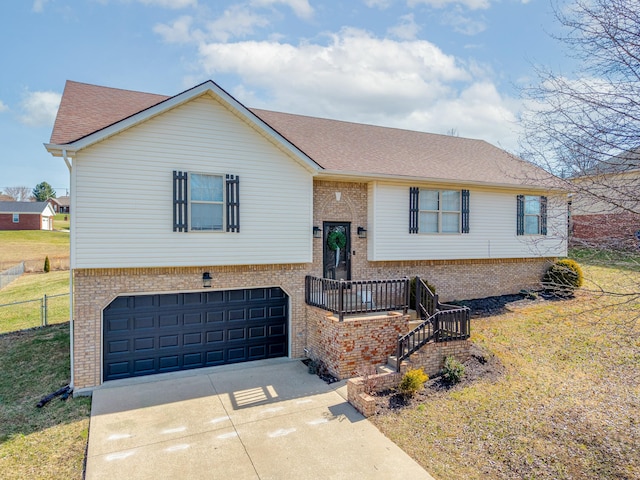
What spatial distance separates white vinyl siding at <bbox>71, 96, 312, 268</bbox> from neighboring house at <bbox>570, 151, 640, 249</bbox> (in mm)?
6441

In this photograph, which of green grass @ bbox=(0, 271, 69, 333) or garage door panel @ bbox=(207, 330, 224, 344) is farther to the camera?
green grass @ bbox=(0, 271, 69, 333)

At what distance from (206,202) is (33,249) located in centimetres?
3971

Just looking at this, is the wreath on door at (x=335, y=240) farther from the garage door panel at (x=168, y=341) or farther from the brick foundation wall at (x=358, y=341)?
the garage door panel at (x=168, y=341)

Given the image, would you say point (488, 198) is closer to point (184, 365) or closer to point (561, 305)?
point (561, 305)

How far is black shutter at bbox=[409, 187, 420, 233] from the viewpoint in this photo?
12.3 metres

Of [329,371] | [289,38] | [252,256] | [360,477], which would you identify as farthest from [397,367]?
[289,38]

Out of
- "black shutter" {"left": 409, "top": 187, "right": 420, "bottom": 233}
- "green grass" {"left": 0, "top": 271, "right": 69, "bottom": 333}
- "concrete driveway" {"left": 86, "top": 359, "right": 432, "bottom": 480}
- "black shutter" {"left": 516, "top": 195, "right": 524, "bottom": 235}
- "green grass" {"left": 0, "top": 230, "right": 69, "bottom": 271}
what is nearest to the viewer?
"concrete driveway" {"left": 86, "top": 359, "right": 432, "bottom": 480}

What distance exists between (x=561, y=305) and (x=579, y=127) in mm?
9787

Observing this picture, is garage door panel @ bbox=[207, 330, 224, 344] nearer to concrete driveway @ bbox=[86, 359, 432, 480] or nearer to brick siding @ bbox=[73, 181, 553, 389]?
concrete driveway @ bbox=[86, 359, 432, 480]

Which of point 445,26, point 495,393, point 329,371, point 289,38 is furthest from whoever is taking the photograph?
point 289,38

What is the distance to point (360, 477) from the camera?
5.19m

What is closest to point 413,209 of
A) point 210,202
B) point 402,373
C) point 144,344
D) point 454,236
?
point 454,236

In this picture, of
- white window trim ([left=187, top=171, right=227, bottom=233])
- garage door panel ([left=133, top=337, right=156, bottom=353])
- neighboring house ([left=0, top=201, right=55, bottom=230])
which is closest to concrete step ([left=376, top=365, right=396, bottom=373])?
white window trim ([left=187, top=171, right=227, bottom=233])

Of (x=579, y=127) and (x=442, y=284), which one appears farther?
(x=442, y=284)
